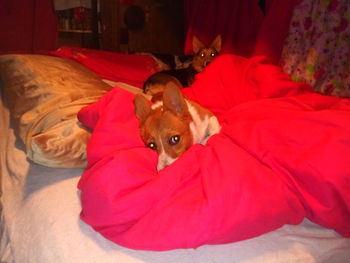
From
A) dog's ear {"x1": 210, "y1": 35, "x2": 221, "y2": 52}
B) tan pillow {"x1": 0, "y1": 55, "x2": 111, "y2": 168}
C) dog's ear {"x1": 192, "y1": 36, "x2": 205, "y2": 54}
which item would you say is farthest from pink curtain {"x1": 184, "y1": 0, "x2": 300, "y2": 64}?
tan pillow {"x1": 0, "y1": 55, "x2": 111, "y2": 168}

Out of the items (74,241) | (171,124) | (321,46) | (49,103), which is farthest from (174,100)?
(321,46)

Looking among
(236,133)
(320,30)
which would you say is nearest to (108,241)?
(236,133)

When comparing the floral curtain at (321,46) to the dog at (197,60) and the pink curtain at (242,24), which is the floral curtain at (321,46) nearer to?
the pink curtain at (242,24)

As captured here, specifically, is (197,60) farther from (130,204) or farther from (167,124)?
(130,204)

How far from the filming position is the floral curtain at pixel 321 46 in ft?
7.16

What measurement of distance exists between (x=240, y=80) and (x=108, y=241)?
1.81 meters

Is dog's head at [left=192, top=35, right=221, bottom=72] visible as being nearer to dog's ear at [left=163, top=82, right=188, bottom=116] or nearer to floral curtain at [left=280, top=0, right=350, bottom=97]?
floral curtain at [left=280, top=0, right=350, bottom=97]

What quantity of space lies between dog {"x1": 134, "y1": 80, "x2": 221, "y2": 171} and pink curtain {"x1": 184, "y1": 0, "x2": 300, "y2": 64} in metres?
1.29

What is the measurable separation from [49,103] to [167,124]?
0.71m

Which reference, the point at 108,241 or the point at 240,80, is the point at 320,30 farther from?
the point at 108,241

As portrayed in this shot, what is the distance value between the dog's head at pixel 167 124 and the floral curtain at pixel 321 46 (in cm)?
120

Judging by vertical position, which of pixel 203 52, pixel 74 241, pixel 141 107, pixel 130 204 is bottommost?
pixel 74 241

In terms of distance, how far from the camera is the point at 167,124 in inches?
68.7

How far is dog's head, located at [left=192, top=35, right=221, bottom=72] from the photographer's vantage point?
382 cm
